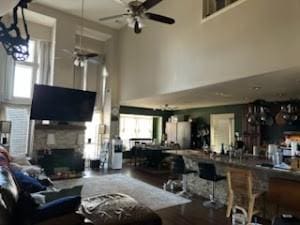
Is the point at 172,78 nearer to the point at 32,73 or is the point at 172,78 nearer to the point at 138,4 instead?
the point at 138,4

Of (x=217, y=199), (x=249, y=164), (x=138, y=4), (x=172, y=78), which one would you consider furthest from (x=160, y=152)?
(x=138, y=4)

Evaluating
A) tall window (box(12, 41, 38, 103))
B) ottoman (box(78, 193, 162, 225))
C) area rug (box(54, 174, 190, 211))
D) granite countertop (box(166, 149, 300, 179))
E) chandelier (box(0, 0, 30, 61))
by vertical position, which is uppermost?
tall window (box(12, 41, 38, 103))

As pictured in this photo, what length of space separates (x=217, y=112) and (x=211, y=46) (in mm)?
4971

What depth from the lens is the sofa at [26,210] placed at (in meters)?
2.10

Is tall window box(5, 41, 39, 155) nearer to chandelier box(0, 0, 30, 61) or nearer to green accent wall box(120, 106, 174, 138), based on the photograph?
green accent wall box(120, 106, 174, 138)

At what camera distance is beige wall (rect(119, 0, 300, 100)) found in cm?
424

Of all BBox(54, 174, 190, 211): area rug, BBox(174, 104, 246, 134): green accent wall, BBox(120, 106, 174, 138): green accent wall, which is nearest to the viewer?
BBox(54, 174, 190, 211): area rug

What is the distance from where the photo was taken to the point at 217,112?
33.5 feet

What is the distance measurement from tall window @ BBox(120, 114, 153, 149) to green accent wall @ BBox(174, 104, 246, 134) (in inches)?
63.1

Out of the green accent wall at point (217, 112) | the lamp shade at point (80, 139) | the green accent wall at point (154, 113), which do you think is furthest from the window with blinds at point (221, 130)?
the lamp shade at point (80, 139)

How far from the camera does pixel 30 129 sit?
8.50 meters

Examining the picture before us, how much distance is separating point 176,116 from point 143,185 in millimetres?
5970

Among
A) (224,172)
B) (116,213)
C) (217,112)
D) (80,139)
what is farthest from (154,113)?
(116,213)

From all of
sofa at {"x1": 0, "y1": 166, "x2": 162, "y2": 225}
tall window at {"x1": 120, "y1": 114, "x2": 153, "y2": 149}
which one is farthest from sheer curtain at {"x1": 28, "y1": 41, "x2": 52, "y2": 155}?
sofa at {"x1": 0, "y1": 166, "x2": 162, "y2": 225}
